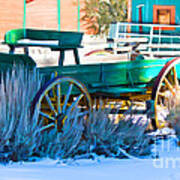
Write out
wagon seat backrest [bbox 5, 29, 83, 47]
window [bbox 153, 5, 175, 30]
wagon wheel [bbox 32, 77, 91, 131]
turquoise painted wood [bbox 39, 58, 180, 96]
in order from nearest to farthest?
wagon wheel [bbox 32, 77, 91, 131] → turquoise painted wood [bbox 39, 58, 180, 96] → wagon seat backrest [bbox 5, 29, 83, 47] → window [bbox 153, 5, 175, 30]

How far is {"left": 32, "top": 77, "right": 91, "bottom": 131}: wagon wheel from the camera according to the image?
4.72 metres

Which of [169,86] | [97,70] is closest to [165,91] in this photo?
[169,86]

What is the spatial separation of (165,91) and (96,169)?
2300 mm

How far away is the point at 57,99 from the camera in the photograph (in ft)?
16.2

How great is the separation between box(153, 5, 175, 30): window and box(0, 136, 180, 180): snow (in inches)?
449

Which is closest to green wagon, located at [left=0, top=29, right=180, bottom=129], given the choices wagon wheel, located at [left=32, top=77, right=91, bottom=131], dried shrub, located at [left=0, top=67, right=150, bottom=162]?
wagon wheel, located at [left=32, top=77, right=91, bottom=131]

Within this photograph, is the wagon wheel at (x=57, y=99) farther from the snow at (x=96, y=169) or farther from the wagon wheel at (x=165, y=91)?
the wagon wheel at (x=165, y=91)

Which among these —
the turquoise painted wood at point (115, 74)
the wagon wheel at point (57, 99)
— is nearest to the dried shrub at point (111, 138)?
the wagon wheel at point (57, 99)

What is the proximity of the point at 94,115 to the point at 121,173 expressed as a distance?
80 centimetres

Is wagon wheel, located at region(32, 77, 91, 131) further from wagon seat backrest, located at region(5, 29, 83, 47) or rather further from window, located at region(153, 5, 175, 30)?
window, located at region(153, 5, 175, 30)

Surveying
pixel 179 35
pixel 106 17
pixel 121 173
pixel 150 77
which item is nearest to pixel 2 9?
pixel 106 17

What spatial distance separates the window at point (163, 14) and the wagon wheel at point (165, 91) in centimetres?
971

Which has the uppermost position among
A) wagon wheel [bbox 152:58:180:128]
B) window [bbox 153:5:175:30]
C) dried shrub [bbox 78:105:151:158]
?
window [bbox 153:5:175:30]

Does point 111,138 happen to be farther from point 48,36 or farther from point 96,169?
point 48,36
